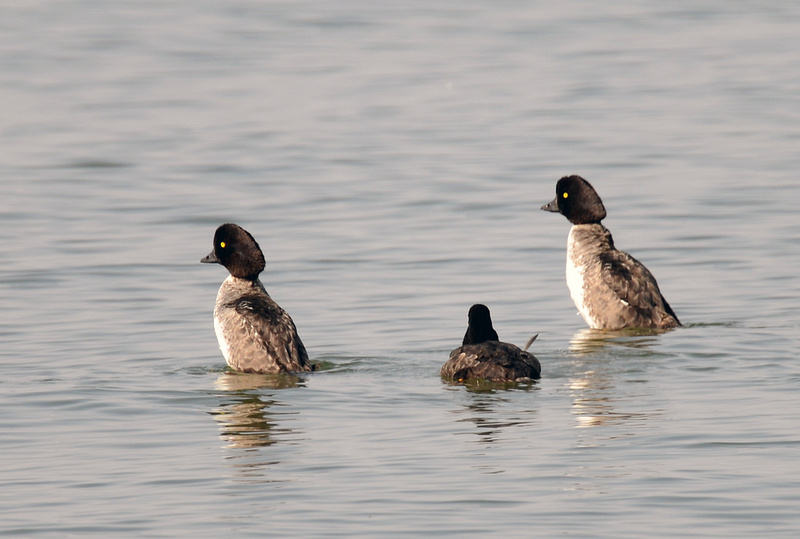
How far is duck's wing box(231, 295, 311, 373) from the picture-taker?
1373 cm

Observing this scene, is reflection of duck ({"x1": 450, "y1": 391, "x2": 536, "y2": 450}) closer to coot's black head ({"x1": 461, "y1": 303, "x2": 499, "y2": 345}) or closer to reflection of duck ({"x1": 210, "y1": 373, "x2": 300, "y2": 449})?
coot's black head ({"x1": 461, "y1": 303, "x2": 499, "y2": 345})

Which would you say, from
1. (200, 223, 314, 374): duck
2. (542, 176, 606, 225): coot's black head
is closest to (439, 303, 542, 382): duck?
(200, 223, 314, 374): duck

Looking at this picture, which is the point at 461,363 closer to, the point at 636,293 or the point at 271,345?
the point at 271,345

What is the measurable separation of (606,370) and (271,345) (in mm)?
2950

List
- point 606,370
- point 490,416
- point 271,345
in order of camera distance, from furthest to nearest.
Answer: point 271,345, point 606,370, point 490,416

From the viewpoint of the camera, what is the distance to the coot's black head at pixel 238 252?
14852 mm

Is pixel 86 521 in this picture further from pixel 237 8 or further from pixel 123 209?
pixel 237 8

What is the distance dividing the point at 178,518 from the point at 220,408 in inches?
127

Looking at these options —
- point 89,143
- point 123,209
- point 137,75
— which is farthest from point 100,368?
point 137,75

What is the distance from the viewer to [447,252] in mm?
19859

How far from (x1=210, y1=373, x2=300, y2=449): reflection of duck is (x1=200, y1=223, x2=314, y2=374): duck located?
0.14 meters

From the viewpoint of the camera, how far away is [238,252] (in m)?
14.9

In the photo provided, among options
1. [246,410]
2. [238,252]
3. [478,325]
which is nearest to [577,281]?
[478,325]

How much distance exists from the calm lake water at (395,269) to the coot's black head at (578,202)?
926 mm
